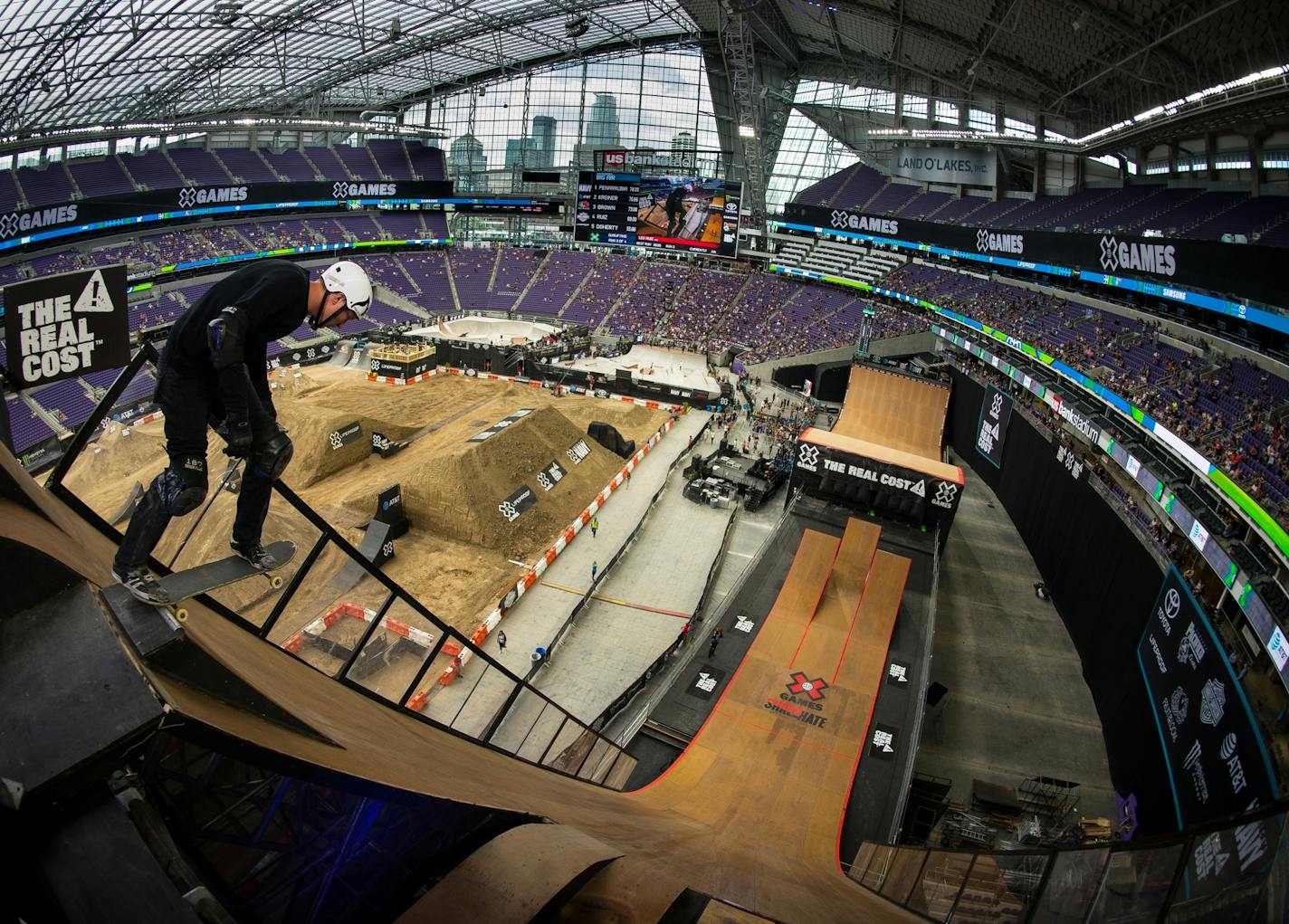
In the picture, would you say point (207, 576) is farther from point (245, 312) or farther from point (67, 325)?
point (67, 325)

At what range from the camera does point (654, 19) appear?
49875mm

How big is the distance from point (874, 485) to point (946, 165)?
32862mm

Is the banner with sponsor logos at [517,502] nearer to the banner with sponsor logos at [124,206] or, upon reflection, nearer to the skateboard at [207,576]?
the skateboard at [207,576]

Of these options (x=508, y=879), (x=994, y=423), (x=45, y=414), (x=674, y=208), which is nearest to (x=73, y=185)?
(x=45, y=414)

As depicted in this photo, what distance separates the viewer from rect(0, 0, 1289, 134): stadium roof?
22.2m

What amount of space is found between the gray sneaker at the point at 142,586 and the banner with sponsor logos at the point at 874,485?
18795mm

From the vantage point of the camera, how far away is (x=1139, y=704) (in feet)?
44.6

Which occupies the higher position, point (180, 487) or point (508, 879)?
point (180, 487)

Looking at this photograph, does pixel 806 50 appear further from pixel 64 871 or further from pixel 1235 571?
pixel 64 871

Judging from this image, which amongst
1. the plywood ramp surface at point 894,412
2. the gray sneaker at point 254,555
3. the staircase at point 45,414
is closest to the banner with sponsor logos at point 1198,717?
the gray sneaker at point 254,555

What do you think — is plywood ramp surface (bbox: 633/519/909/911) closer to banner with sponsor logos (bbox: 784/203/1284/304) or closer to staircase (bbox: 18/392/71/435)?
banner with sponsor logos (bbox: 784/203/1284/304)

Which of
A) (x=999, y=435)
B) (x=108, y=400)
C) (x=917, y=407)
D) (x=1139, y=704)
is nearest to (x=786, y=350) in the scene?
(x=917, y=407)

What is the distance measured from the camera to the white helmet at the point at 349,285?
407 centimetres

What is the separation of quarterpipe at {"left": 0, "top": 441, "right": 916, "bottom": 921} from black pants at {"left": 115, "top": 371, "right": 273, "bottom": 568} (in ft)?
0.77
